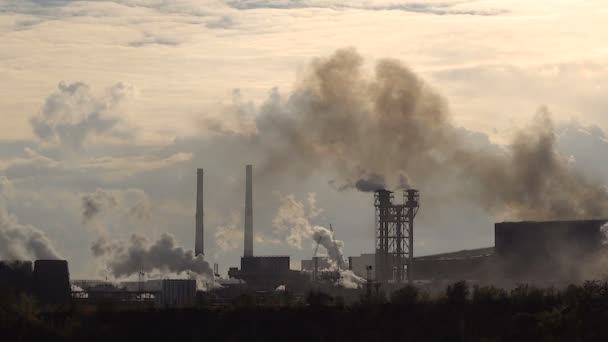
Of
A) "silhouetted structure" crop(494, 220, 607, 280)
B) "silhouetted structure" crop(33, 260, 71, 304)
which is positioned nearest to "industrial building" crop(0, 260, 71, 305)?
"silhouetted structure" crop(33, 260, 71, 304)

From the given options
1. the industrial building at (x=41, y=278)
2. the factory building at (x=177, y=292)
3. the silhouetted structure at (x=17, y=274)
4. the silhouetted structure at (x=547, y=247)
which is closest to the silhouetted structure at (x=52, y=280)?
the industrial building at (x=41, y=278)

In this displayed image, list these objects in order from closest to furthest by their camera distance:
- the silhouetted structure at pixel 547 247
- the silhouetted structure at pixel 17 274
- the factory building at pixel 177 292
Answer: the silhouetted structure at pixel 17 274, the silhouetted structure at pixel 547 247, the factory building at pixel 177 292

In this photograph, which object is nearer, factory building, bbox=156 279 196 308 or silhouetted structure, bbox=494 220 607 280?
silhouetted structure, bbox=494 220 607 280

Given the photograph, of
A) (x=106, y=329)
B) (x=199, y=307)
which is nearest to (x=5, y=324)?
(x=106, y=329)

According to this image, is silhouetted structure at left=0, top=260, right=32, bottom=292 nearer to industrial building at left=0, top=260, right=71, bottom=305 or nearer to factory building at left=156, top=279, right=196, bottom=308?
industrial building at left=0, top=260, right=71, bottom=305

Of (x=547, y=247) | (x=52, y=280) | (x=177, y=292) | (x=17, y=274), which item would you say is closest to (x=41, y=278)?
(x=52, y=280)

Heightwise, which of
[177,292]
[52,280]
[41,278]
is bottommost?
[177,292]

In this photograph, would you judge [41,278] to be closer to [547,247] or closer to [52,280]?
[52,280]

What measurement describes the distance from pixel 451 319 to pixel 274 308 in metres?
17.4

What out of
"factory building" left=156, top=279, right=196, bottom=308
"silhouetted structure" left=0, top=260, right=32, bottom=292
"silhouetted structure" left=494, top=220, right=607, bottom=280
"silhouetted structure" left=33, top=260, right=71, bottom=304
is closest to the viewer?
"silhouetted structure" left=0, top=260, right=32, bottom=292

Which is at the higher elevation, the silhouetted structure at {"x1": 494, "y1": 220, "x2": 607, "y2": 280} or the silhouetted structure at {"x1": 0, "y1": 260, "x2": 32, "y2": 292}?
the silhouetted structure at {"x1": 494, "y1": 220, "x2": 607, "y2": 280}

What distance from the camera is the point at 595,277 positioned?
518 feet

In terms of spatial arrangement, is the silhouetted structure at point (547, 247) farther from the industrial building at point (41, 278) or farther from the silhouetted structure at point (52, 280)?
the industrial building at point (41, 278)

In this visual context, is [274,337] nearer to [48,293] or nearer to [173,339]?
[173,339]
